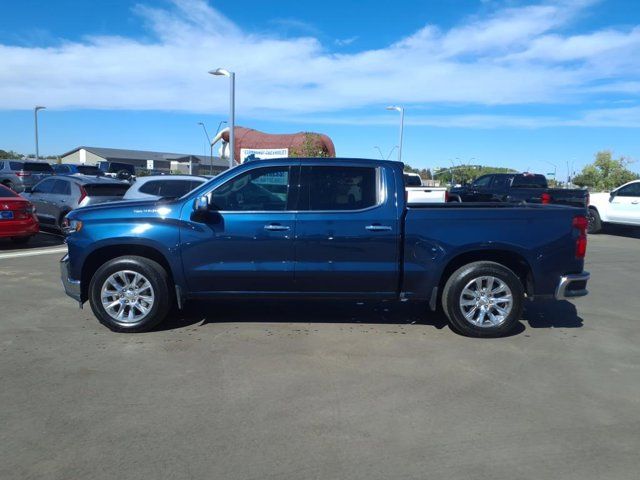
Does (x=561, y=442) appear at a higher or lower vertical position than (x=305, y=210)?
lower

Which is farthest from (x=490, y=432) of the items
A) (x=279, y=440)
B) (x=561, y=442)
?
(x=279, y=440)

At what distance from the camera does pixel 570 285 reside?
5.73 meters

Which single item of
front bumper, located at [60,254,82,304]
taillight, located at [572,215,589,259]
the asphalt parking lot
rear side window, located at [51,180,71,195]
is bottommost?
the asphalt parking lot

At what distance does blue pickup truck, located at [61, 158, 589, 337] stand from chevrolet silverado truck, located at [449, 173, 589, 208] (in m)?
9.87

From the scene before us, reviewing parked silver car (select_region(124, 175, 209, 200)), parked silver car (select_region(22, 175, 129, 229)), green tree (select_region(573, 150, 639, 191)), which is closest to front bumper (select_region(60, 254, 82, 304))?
parked silver car (select_region(124, 175, 209, 200))

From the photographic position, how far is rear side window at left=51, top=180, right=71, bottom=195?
13148mm

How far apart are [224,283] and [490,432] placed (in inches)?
122

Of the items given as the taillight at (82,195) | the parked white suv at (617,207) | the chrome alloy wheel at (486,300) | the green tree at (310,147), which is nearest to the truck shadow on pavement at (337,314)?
the chrome alloy wheel at (486,300)

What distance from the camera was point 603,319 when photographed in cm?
670

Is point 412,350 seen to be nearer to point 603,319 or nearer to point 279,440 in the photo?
point 279,440

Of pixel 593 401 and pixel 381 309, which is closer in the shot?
pixel 593 401

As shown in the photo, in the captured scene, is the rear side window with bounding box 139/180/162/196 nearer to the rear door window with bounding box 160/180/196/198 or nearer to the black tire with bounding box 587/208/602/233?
the rear door window with bounding box 160/180/196/198

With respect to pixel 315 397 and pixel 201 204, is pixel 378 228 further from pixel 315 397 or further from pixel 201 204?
pixel 315 397

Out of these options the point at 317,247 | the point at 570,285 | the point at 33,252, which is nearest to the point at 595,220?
the point at 570,285
